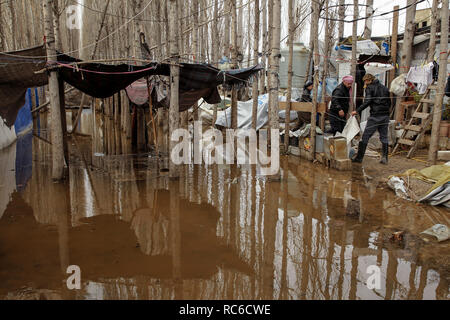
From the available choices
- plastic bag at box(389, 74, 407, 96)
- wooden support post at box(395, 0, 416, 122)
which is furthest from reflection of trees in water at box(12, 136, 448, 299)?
wooden support post at box(395, 0, 416, 122)

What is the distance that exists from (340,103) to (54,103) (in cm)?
727

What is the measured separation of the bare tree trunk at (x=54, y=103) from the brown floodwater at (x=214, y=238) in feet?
1.45

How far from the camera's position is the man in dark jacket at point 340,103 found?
9.68m

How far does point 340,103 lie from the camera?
995cm

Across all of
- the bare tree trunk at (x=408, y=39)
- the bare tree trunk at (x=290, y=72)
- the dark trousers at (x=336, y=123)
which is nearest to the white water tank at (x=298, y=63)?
the bare tree trunk at (x=408, y=39)

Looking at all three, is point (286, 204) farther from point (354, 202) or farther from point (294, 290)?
point (294, 290)

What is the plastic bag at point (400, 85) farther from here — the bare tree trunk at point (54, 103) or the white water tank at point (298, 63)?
the bare tree trunk at point (54, 103)

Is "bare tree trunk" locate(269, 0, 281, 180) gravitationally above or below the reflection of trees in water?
above

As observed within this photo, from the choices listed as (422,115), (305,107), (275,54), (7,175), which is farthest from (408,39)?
(7,175)

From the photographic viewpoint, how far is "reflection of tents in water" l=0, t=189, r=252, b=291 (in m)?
3.90

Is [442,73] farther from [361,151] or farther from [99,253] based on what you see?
[99,253]

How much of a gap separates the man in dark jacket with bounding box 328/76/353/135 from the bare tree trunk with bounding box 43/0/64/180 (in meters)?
6.85

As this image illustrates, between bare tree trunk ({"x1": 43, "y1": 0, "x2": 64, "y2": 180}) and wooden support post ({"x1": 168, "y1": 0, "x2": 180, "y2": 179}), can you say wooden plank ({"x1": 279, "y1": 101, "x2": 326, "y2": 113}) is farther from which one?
bare tree trunk ({"x1": 43, "y1": 0, "x2": 64, "y2": 180})
